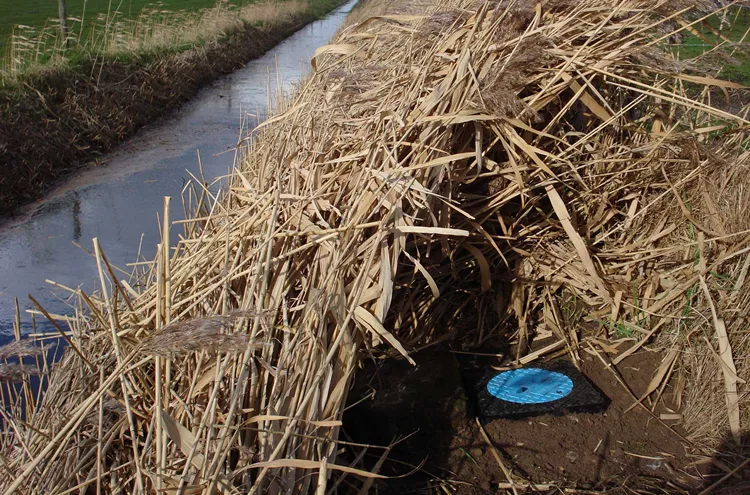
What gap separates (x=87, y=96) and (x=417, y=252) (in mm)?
6650

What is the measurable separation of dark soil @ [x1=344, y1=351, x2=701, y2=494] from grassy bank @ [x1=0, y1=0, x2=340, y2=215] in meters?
4.65

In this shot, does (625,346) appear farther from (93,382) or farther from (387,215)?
(93,382)

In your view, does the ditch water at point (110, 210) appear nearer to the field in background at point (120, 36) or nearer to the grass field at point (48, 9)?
the field in background at point (120, 36)

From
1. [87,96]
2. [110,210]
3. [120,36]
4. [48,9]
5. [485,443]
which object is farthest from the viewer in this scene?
[48,9]

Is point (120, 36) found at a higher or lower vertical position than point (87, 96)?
higher

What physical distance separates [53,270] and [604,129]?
3.95 metres

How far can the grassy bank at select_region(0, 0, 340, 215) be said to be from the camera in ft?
20.9

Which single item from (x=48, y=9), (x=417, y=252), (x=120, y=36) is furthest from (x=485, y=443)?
(x=48, y=9)

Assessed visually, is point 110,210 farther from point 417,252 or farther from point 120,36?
point 120,36

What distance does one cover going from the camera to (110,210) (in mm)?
5941

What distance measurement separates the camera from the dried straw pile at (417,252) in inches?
76.2

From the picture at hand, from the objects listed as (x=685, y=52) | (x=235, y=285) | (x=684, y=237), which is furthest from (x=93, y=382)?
(x=685, y=52)

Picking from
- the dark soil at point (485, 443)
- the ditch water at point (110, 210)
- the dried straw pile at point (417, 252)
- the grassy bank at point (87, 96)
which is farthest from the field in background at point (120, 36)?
the dark soil at point (485, 443)

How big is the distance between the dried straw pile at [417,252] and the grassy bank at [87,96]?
12.8 feet
